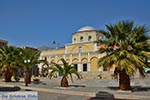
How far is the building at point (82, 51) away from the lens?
58434 millimetres

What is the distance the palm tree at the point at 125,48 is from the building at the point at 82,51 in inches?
1450

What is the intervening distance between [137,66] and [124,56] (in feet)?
4.21

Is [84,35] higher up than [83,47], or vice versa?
[84,35]

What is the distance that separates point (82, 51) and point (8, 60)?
108ft

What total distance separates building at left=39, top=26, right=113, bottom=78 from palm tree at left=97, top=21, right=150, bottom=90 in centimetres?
3683

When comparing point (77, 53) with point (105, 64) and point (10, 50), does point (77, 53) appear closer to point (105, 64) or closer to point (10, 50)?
point (10, 50)

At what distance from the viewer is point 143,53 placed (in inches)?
747

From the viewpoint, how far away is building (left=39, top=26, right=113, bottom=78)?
58.4m

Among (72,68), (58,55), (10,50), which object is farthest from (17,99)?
(58,55)

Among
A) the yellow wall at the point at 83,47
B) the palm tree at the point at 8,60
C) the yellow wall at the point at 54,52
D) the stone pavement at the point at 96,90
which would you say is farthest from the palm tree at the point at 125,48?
the yellow wall at the point at 54,52

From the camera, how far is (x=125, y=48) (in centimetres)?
1927

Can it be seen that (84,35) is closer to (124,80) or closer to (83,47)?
(83,47)

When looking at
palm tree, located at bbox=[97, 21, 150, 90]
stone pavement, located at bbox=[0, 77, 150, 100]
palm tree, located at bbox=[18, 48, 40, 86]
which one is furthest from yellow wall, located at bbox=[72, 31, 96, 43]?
palm tree, located at bbox=[97, 21, 150, 90]

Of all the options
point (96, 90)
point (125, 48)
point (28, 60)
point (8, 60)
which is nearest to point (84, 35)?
point (8, 60)
